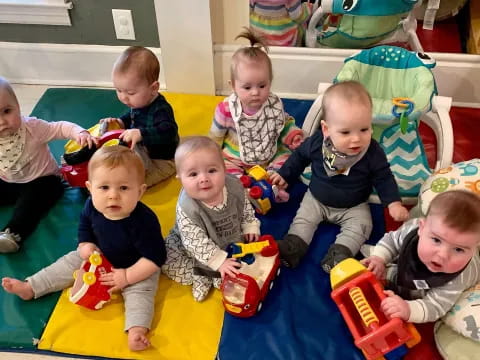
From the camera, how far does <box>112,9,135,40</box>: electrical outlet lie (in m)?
2.15

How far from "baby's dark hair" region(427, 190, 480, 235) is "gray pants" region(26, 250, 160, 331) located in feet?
2.70

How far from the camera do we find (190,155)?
4.21ft

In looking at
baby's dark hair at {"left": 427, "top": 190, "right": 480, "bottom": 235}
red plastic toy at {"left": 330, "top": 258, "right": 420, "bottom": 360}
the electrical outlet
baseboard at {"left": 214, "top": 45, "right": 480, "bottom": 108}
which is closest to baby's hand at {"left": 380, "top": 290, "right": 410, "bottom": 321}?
red plastic toy at {"left": 330, "top": 258, "right": 420, "bottom": 360}

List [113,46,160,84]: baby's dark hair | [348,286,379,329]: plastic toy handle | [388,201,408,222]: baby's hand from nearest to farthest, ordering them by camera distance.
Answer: [348,286,379,329]: plastic toy handle → [388,201,408,222]: baby's hand → [113,46,160,84]: baby's dark hair

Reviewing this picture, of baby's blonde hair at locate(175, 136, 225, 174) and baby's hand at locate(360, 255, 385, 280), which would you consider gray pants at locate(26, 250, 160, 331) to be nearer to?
baby's blonde hair at locate(175, 136, 225, 174)

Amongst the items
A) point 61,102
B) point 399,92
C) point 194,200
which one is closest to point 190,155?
point 194,200

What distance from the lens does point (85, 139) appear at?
1640 mm

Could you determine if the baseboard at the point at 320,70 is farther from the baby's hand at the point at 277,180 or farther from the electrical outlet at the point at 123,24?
the baby's hand at the point at 277,180

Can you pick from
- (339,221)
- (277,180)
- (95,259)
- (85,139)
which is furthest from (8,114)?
(339,221)

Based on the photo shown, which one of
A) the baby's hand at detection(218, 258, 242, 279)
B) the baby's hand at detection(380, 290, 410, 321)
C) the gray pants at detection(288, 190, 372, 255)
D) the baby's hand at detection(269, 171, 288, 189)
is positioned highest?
the baby's hand at detection(269, 171, 288, 189)

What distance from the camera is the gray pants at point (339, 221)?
155 cm

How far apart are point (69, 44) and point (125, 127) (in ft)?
2.44

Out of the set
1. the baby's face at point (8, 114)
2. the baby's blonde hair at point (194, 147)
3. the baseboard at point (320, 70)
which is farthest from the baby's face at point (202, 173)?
the baseboard at point (320, 70)

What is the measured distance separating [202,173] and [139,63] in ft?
1.76
